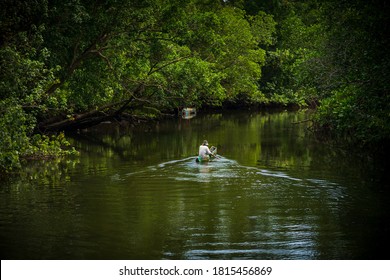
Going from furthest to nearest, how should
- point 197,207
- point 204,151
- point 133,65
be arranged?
point 133,65, point 204,151, point 197,207

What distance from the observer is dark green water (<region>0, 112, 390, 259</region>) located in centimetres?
1309

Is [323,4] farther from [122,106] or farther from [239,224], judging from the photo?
[122,106]

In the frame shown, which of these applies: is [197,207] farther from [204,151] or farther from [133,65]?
[133,65]

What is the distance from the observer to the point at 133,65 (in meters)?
34.6

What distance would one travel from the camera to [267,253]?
41.4 ft

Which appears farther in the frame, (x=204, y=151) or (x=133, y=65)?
(x=133, y=65)

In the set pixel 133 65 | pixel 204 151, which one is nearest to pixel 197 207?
pixel 204 151

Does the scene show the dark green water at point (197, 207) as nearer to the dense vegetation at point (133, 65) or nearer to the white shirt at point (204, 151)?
the white shirt at point (204, 151)

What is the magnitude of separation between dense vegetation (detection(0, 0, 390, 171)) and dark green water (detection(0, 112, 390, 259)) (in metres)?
1.98

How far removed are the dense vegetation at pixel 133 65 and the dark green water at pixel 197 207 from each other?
1979mm

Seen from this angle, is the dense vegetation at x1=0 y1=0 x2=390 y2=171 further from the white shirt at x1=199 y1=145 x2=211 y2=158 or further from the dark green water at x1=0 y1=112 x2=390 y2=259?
the white shirt at x1=199 y1=145 x2=211 y2=158

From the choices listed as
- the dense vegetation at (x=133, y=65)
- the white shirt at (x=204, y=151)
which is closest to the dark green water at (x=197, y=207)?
the white shirt at (x=204, y=151)

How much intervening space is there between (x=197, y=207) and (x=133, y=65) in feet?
60.6

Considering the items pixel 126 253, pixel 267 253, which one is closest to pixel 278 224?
pixel 267 253
